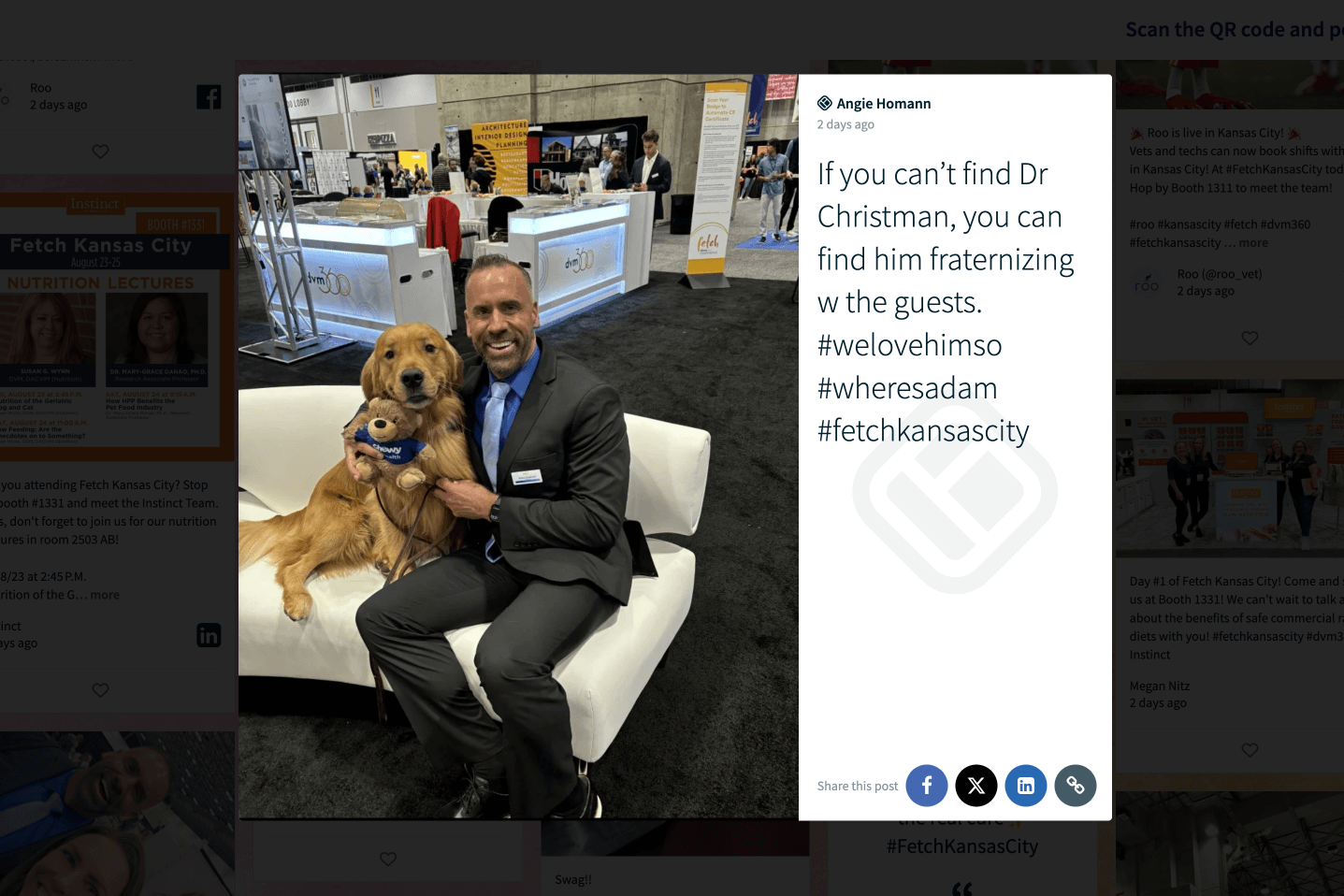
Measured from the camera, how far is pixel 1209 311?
3.88 ft

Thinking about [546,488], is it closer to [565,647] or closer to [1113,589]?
[565,647]

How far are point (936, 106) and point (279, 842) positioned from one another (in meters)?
1.77

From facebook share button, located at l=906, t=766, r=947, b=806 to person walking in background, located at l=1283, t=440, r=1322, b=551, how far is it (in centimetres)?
78

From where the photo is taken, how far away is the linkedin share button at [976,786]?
1.25 m

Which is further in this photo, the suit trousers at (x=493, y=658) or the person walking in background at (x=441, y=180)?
the person walking in background at (x=441, y=180)

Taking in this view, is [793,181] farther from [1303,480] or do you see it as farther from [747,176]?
[747,176]

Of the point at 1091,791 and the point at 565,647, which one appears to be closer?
the point at 1091,791

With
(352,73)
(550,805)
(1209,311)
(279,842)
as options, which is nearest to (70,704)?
(279,842)

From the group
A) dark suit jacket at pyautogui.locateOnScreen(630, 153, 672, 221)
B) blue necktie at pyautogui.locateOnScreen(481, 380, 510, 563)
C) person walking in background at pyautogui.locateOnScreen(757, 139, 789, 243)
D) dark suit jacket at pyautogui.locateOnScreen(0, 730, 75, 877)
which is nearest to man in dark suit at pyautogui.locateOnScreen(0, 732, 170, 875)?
dark suit jacket at pyautogui.locateOnScreen(0, 730, 75, 877)

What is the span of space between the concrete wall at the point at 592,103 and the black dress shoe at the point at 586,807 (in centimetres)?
424

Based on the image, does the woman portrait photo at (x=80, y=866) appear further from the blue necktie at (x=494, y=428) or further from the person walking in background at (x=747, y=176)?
the person walking in background at (x=747, y=176)

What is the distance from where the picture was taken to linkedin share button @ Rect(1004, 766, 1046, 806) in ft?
4.09

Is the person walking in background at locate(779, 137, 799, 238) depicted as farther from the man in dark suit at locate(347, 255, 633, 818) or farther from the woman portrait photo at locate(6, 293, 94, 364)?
the woman portrait photo at locate(6, 293, 94, 364)

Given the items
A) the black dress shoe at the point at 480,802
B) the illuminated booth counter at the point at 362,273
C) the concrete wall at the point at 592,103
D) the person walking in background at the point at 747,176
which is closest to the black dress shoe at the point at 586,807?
the black dress shoe at the point at 480,802
